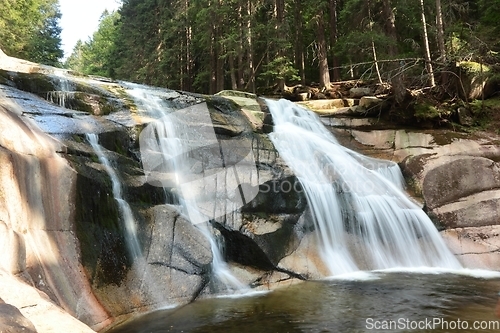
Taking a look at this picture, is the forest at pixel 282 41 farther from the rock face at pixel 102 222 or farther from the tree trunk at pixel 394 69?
the rock face at pixel 102 222

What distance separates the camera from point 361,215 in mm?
9484

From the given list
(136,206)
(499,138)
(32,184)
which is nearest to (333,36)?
(499,138)

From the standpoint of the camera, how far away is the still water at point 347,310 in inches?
208

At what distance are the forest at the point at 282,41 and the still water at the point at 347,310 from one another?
6.48 m

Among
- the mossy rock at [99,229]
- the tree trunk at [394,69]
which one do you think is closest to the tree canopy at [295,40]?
the tree trunk at [394,69]

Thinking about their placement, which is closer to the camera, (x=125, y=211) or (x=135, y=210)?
(x=125, y=211)

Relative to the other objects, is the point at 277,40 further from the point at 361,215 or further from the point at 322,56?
the point at 361,215

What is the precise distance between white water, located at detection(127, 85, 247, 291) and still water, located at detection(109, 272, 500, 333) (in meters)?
1.12

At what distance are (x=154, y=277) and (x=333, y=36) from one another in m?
19.3

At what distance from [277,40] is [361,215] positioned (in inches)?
477

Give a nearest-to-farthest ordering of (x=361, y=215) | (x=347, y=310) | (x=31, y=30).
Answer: (x=347, y=310) → (x=361, y=215) → (x=31, y=30)

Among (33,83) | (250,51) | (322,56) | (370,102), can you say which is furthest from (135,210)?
(250,51)

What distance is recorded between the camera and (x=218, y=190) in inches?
333

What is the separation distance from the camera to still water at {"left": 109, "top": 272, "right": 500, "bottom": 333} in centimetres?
529
